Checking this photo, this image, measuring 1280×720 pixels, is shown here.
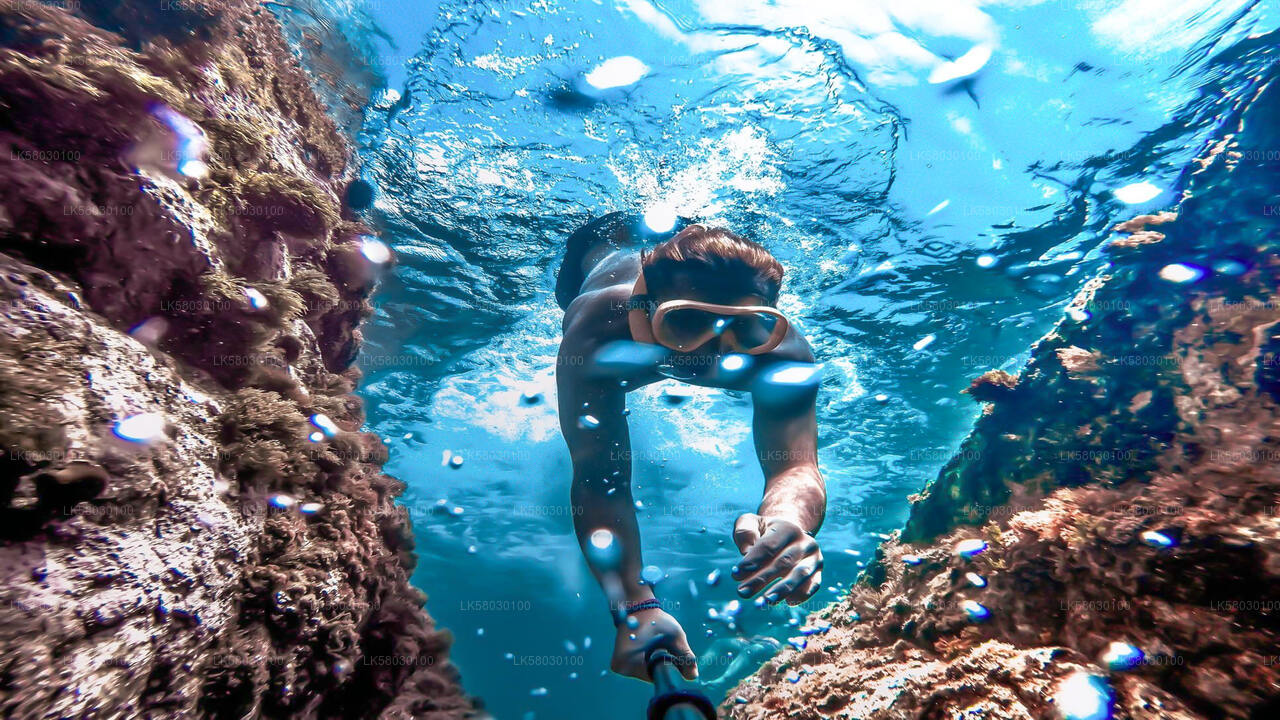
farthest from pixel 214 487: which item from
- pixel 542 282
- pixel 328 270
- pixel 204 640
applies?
pixel 542 282

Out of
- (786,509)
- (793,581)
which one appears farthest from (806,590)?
(786,509)

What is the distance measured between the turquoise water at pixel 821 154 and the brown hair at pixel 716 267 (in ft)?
7.62

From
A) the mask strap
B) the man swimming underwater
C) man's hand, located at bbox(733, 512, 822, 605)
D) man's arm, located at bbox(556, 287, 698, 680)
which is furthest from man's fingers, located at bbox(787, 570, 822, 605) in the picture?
the mask strap

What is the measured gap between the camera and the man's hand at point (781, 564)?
225cm

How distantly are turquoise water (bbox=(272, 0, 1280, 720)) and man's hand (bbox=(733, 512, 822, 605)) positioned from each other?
3.49 ft

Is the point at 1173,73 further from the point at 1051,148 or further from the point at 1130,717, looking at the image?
the point at 1130,717

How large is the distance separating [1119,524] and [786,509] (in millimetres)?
2136

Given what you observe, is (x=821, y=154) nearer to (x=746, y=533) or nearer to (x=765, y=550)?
(x=746, y=533)

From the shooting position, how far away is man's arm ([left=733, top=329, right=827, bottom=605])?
229 cm

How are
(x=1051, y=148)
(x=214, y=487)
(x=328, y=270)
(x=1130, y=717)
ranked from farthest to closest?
(x=1051, y=148) < (x=328, y=270) < (x=214, y=487) < (x=1130, y=717)

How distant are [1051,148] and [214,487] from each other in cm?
982

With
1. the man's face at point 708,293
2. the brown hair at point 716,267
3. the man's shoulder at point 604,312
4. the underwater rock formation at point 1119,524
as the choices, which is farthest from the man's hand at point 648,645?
the brown hair at point 716,267

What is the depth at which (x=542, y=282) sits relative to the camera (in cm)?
971

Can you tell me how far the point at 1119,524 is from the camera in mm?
2781
